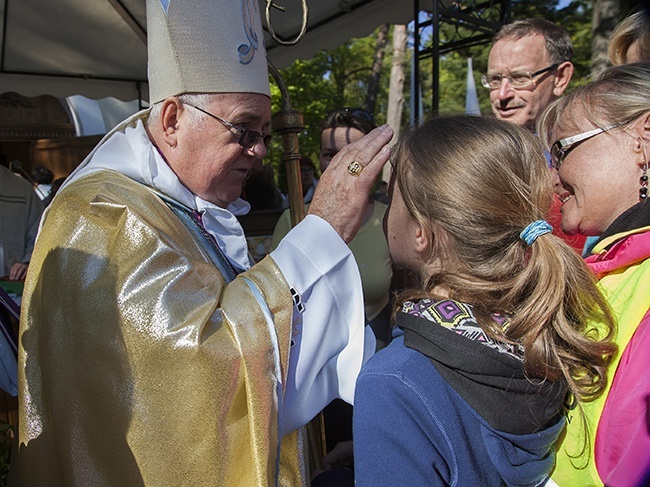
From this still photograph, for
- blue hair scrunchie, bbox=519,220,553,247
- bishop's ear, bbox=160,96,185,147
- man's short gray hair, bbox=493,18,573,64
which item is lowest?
blue hair scrunchie, bbox=519,220,553,247

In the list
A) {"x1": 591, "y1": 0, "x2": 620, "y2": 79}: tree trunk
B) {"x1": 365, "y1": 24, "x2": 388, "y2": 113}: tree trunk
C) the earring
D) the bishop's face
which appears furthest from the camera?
{"x1": 365, "y1": 24, "x2": 388, "y2": 113}: tree trunk

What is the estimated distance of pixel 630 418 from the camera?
1.15m

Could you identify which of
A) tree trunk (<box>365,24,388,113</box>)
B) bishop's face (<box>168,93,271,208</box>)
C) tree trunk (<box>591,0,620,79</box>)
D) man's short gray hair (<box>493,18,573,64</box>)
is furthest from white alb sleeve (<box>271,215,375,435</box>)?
tree trunk (<box>365,24,388,113</box>)

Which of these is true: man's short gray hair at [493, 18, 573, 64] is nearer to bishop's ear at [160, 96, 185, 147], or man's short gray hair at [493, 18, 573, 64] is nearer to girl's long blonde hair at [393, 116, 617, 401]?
girl's long blonde hair at [393, 116, 617, 401]

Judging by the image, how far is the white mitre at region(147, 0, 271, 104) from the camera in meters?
1.84

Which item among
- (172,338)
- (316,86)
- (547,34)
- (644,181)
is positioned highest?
(547,34)

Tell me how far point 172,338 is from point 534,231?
815 millimetres

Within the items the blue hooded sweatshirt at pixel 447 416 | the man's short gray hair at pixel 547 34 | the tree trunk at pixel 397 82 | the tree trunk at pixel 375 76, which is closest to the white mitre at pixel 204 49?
the blue hooded sweatshirt at pixel 447 416

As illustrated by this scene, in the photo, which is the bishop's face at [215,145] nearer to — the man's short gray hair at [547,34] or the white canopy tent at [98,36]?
the man's short gray hair at [547,34]

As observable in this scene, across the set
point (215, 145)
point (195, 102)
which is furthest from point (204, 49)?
point (215, 145)

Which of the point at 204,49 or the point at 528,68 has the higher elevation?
the point at 204,49

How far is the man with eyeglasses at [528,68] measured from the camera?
271 centimetres

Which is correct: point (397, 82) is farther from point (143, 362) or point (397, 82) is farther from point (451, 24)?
point (143, 362)

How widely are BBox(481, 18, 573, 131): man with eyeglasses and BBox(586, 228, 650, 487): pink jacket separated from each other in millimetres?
1596
